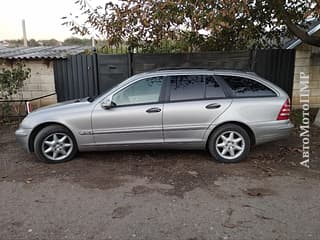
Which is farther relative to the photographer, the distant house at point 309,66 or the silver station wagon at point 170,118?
the distant house at point 309,66

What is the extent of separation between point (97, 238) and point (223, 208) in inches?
58.9

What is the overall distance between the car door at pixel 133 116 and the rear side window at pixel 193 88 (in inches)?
9.9

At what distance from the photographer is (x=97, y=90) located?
8086mm

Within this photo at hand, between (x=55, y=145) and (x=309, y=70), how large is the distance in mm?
7485

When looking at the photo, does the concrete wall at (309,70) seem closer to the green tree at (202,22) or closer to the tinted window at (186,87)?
the green tree at (202,22)

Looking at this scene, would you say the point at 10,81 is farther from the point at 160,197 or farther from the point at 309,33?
the point at 309,33

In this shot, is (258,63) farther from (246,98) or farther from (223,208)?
(223,208)

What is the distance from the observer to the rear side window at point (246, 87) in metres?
4.82

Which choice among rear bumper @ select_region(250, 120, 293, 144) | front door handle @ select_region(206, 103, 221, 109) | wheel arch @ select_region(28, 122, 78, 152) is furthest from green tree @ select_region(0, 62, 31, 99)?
rear bumper @ select_region(250, 120, 293, 144)

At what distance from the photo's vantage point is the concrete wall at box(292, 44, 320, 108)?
838 centimetres

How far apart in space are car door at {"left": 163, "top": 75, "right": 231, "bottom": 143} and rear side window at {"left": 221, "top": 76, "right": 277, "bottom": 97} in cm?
21

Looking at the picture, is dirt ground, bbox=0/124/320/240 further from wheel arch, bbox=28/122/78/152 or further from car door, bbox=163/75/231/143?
car door, bbox=163/75/231/143

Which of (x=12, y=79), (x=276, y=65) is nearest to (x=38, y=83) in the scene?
(x=12, y=79)

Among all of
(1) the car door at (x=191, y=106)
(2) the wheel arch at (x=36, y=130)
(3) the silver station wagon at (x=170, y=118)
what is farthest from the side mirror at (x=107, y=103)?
(1) the car door at (x=191, y=106)
